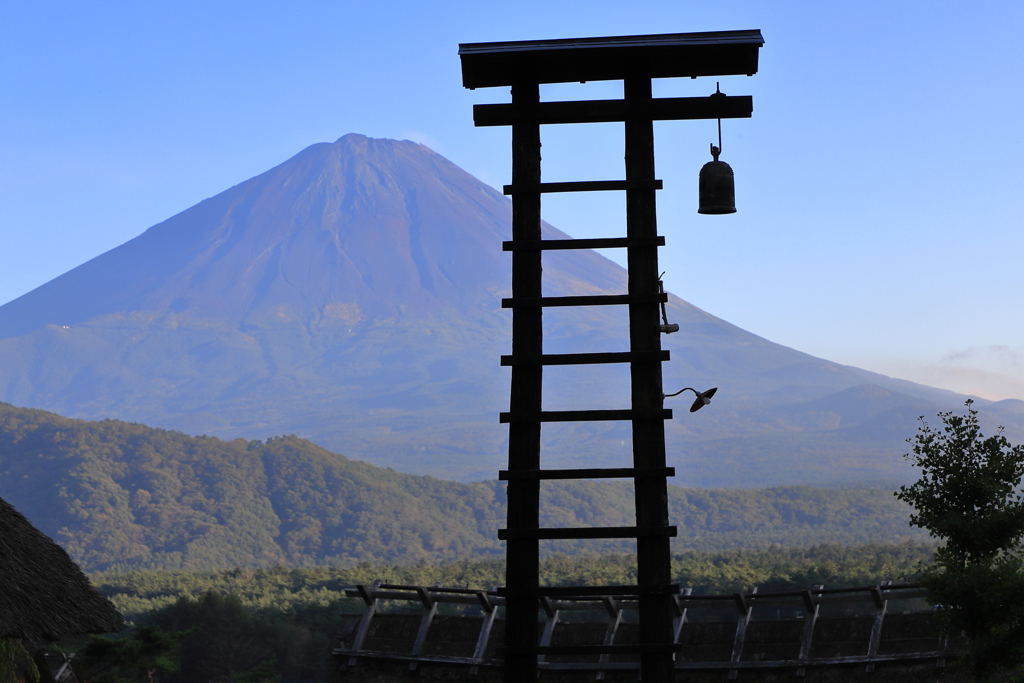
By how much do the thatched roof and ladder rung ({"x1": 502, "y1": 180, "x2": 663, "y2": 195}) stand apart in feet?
25.7

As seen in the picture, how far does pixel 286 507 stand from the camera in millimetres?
121625

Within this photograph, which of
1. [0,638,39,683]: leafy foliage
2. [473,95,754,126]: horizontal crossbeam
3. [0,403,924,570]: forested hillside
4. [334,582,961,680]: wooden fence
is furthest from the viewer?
[0,403,924,570]: forested hillside

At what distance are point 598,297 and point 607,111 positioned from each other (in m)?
1.43

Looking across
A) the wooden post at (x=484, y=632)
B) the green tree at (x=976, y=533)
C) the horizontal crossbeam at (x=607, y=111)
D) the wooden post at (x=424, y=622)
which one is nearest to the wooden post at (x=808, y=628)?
the green tree at (x=976, y=533)

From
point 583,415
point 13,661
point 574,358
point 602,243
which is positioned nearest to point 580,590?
point 583,415

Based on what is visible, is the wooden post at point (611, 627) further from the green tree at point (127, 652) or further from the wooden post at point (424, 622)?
the green tree at point (127, 652)

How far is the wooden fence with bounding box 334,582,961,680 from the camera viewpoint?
11328mm

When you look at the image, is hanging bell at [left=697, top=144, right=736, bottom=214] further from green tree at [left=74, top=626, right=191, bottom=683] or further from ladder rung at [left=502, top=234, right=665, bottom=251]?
green tree at [left=74, top=626, right=191, bottom=683]

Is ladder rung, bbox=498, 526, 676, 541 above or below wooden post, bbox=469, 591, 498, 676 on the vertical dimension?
above

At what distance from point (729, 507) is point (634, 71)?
126397 millimetres

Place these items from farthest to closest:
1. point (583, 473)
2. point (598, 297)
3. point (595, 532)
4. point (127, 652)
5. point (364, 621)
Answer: point (127, 652) → point (364, 621) → point (595, 532) → point (583, 473) → point (598, 297)

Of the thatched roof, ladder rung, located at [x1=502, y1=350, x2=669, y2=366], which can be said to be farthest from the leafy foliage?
ladder rung, located at [x1=502, y1=350, x2=669, y2=366]

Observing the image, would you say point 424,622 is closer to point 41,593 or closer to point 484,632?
point 484,632

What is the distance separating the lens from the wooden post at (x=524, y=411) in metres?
7.00
